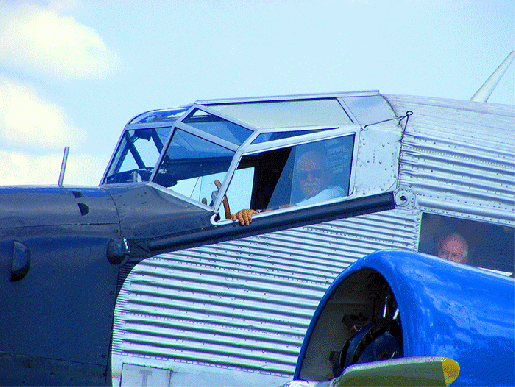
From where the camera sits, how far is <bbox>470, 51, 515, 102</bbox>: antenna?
414 inches

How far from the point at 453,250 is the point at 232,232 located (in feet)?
6.74

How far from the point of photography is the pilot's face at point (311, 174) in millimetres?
5477

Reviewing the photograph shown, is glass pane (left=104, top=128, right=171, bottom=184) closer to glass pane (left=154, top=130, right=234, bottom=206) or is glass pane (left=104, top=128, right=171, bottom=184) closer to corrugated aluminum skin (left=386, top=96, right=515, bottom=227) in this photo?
glass pane (left=154, top=130, right=234, bottom=206)

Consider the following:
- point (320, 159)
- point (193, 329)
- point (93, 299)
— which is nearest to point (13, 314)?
point (93, 299)

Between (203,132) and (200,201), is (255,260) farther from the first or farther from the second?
(203,132)

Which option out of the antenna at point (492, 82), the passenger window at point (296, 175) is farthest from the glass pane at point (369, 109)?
the antenna at point (492, 82)

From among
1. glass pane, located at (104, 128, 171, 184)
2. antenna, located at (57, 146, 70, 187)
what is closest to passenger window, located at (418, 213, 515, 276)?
glass pane, located at (104, 128, 171, 184)

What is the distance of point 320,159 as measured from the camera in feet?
18.4

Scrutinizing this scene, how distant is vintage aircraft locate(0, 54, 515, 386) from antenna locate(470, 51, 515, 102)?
4.65 m

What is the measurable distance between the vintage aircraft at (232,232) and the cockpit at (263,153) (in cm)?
1

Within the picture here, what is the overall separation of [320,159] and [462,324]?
2.85 metres

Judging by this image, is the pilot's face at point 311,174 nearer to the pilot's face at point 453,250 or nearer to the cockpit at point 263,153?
the cockpit at point 263,153

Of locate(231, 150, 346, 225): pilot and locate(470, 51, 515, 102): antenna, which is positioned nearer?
locate(231, 150, 346, 225): pilot

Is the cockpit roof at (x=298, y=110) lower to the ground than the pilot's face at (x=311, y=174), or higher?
higher
